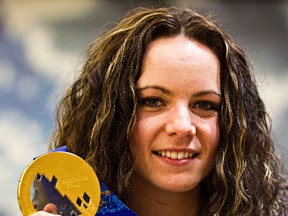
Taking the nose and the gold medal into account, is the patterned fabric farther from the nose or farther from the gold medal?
the nose

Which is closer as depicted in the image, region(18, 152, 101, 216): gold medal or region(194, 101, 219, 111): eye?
region(18, 152, 101, 216): gold medal

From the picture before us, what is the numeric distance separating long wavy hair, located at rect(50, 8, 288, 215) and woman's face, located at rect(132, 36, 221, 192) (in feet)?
0.10

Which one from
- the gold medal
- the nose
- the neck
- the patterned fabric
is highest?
the nose

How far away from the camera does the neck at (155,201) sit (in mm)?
1553

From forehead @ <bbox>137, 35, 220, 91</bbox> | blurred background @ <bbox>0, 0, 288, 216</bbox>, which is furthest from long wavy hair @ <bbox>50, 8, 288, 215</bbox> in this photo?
blurred background @ <bbox>0, 0, 288, 216</bbox>

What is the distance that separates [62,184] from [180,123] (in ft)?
1.04

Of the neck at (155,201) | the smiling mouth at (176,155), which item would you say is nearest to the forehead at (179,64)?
the smiling mouth at (176,155)

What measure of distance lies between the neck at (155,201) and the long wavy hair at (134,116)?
0.05 meters

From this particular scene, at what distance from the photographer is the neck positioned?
5.09 ft

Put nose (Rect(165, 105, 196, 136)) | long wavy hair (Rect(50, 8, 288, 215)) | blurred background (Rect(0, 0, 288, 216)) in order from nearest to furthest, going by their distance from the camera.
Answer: nose (Rect(165, 105, 196, 136)), long wavy hair (Rect(50, 8, 288, 215)), blurred background (Rect(0, 0, 288, 216))

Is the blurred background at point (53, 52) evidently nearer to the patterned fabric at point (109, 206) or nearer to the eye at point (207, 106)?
the eye at point (207, 106)

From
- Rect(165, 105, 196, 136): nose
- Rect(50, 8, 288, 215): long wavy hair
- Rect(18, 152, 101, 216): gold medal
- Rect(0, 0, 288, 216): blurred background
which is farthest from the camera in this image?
Rect(0, 0, 288, 216): blurred background

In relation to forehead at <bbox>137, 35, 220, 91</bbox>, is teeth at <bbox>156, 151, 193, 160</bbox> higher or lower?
lower

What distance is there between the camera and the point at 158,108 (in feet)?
4.75
